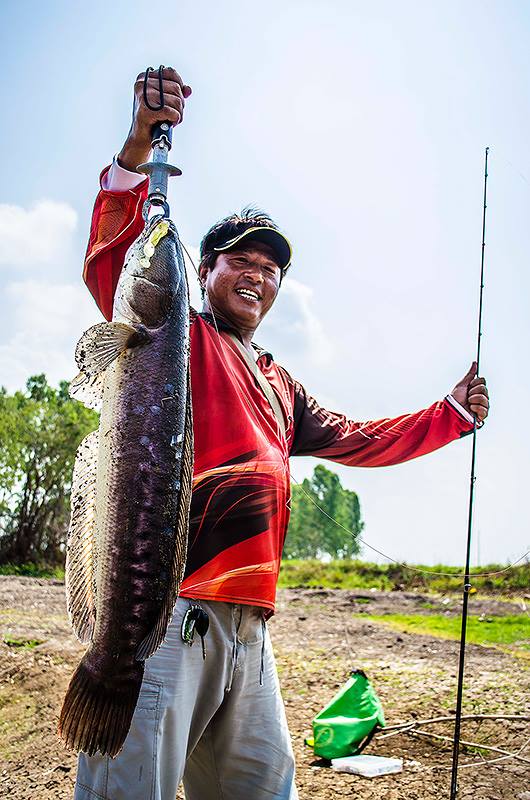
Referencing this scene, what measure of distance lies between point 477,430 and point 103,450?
8.96ft

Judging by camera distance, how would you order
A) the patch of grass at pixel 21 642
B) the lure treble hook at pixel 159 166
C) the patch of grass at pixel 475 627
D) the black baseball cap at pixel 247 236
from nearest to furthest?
the lure treble hook at pixel 159 166 → the black baseball cap at pixel 247 236 → the patch of grass at pixel 21 642 → the patch of grass at pixel 475 627

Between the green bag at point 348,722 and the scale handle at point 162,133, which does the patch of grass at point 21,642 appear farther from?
the scale handle at point 162,133

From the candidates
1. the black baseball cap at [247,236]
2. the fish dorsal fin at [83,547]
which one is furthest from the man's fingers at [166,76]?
the fish dorsal fin at [83,547]

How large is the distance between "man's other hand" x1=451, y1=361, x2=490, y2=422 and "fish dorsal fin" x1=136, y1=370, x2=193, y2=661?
7.51 ft

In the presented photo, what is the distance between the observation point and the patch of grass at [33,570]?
21.2 metres

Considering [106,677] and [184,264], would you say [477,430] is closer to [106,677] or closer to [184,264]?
[184,264]

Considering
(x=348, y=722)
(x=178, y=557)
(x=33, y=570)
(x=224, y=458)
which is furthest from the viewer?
(x=33, y=570)

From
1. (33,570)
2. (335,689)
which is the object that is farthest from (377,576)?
(335,689)

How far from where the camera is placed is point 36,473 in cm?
2486

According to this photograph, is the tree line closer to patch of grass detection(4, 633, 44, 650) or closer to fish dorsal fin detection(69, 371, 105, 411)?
patch of grass detection(4, 633, 44, 650)

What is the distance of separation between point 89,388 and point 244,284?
4.28 ft

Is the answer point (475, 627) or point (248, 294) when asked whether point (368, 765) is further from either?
point (475, 627)

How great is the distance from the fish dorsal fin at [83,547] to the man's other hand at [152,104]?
1.29 metres

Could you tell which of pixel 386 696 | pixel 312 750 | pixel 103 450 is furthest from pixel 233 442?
pixel 386 696
